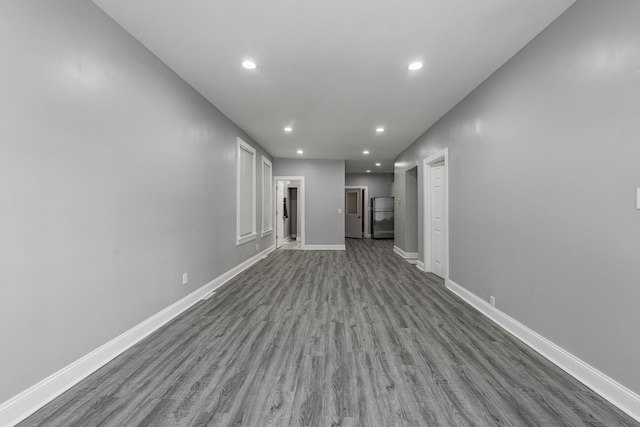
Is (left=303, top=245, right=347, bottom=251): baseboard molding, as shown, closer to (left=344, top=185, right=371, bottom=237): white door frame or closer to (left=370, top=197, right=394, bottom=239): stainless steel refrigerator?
(left=370, top=197, right=394, bottom=239): stainless steel refrigerator

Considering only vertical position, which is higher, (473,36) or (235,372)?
(473,36)

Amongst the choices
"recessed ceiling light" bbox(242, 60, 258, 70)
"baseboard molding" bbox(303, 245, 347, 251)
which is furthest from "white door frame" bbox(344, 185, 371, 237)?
"recessed ceiling light" bbox(242, 60, 258, 70)

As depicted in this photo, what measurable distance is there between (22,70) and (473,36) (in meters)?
3.08

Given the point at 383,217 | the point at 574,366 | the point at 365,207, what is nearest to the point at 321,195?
the point at 383,217

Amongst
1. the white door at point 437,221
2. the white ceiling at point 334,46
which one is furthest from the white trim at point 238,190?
the white door at point 437,221

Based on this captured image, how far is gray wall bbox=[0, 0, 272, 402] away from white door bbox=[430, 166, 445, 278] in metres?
3.86

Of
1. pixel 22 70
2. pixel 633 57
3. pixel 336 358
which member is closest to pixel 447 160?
pixel 633 57

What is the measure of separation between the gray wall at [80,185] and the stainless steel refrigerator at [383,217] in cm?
789

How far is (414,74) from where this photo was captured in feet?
9.10

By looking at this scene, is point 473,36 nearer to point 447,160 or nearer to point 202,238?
point 447,160

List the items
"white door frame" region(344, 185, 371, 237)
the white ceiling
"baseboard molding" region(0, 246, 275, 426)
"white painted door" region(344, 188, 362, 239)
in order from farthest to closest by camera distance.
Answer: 1. "white door frame" region(344, 185, 371, 237)
2. "white painted door" region(344, 188, 362, 239)
3. the white ceiling
4. "baseboard molding" region(0, 246, 275, 426)

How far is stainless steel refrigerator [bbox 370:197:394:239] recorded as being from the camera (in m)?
9.88

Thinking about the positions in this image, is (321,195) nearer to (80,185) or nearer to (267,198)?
(267,198)

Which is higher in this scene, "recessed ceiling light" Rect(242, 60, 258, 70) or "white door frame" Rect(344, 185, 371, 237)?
"recessed ceiling light" Rect(242, 60, 258, 70)
